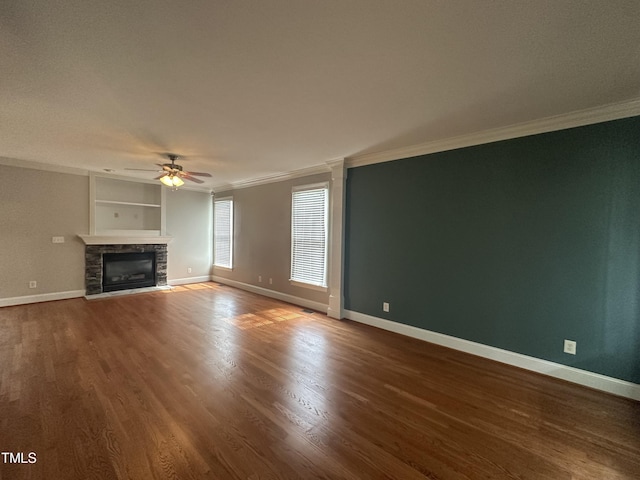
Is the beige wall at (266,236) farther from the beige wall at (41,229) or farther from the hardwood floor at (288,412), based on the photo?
the beige wall at (41,229)

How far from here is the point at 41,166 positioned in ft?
17.1

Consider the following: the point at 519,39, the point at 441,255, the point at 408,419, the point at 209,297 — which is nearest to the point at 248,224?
the point at 209,297

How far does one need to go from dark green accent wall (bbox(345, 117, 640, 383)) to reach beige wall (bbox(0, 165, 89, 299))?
6.18 metres

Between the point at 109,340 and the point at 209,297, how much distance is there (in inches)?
94.0

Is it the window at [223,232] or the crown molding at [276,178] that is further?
the window at [223,232]

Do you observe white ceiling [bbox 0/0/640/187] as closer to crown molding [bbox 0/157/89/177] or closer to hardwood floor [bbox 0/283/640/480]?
crown molding [bbox 0/157/89/177]

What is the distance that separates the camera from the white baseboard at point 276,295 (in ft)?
16.7

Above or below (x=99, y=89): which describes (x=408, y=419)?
below

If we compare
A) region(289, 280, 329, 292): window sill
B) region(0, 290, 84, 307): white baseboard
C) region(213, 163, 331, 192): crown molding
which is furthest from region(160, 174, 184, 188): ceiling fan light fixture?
region(0, 290, 84, 307): white baseboard

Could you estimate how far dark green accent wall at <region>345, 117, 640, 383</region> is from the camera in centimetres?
252

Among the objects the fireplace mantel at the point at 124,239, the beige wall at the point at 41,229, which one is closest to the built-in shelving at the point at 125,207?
the fireplace mantel at the point at 124,239

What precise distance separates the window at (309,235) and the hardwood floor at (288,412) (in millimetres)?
1590

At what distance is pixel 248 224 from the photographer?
6668 mm

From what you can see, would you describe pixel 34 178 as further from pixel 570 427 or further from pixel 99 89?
pixel 570 427
